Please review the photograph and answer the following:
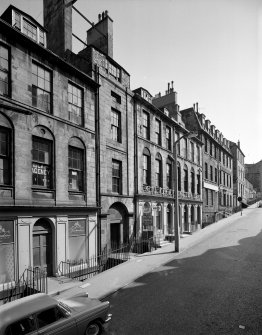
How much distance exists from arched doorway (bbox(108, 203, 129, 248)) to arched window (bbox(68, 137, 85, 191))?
11.6ft

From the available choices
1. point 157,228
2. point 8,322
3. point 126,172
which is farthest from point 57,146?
point 157,228

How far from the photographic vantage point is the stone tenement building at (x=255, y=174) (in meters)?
107

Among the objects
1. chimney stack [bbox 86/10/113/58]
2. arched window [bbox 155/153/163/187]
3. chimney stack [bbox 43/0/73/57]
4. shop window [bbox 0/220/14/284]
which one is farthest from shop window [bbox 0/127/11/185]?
arched window [bbox 155/153/163/187]

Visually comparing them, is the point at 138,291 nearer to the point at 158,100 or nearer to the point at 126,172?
the point at 126,172

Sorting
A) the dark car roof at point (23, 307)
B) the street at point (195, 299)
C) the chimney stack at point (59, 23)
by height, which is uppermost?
the chimney stack at point (59, 23)

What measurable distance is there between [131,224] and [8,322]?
1356 centimetres

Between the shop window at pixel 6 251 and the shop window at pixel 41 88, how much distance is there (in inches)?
242

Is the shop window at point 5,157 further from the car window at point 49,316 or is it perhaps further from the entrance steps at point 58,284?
the car window at point 49,316

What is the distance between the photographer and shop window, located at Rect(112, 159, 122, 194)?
693 inches

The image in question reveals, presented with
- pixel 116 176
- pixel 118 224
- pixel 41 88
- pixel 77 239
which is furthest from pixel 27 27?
pixel 118 224

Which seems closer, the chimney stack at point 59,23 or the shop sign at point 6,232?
the shop sign at point 6,232

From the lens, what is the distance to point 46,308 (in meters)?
5.96

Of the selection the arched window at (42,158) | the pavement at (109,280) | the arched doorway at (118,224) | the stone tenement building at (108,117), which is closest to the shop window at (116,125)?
the stone tenement building at (108,117)

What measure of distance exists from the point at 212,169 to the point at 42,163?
30.6m
